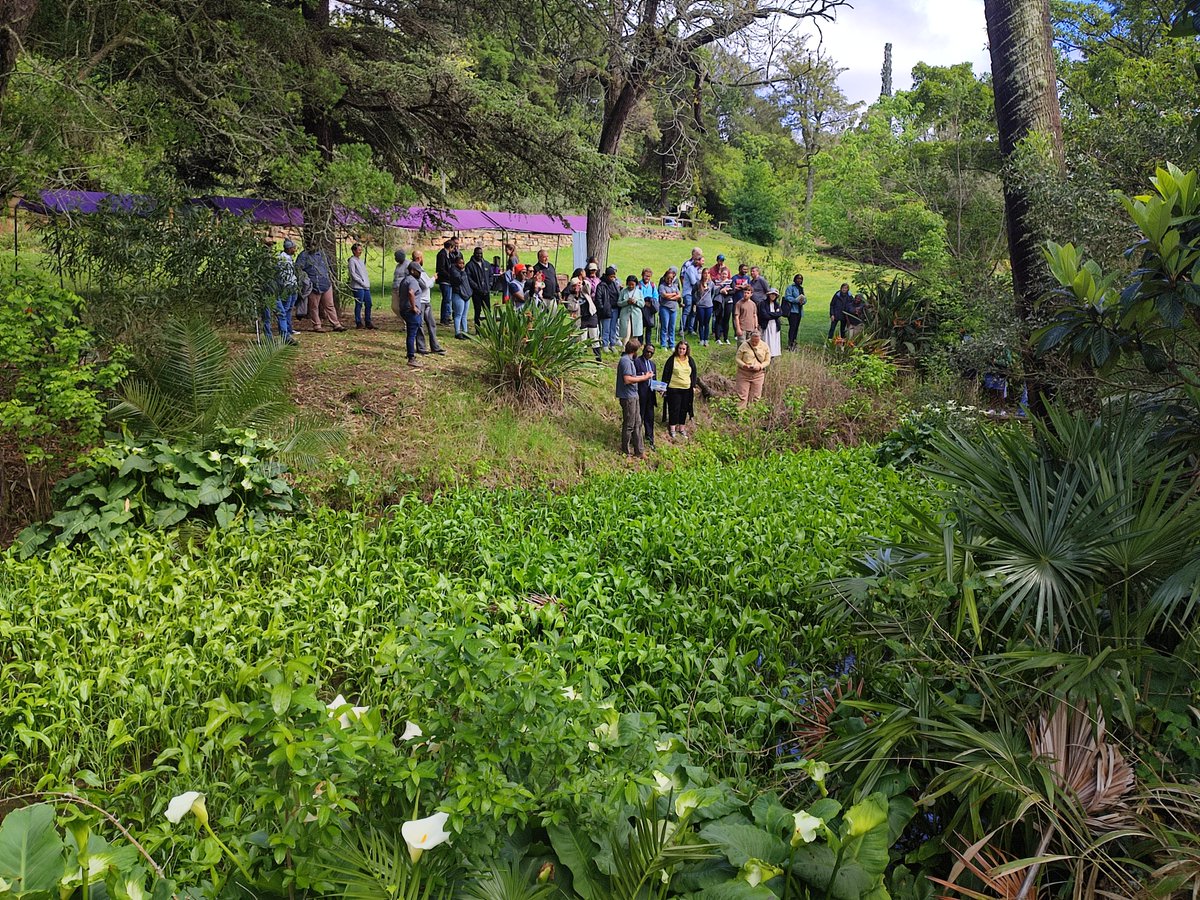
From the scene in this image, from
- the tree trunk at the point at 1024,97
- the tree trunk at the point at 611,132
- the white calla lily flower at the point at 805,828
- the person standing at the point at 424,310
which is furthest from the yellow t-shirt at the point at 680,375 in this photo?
the white calla lily flower at the point at 805,828

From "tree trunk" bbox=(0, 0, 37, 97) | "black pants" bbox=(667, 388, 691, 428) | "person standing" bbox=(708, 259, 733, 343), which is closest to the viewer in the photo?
"tree trunk" bbox=(0, 0, 37, 97)

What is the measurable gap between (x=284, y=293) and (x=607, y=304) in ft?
17.7

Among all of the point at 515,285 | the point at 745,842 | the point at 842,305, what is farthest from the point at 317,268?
the point at 745,842

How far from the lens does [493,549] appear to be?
22.6 feet

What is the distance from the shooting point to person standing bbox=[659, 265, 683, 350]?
1521 cm

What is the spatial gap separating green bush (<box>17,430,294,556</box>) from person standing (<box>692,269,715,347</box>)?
1009 cm

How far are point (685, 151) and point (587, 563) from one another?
12.5 metres

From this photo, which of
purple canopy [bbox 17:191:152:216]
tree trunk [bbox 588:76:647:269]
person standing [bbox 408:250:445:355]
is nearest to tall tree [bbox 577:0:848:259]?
tree trunk [bbox 588:76:647:269]

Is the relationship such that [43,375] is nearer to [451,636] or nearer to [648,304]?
[451,636]

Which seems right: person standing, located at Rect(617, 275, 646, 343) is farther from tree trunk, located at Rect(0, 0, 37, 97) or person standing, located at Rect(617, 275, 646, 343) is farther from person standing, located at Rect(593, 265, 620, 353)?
tree trunk, located at Rect(0, 0, 37, 97)

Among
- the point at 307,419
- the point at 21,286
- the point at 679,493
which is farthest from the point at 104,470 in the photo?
the point at 679,493

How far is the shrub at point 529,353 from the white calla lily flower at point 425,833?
936 cm

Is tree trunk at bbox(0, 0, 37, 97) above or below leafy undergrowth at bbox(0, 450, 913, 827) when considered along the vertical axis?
above

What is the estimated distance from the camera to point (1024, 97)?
26.6ft
